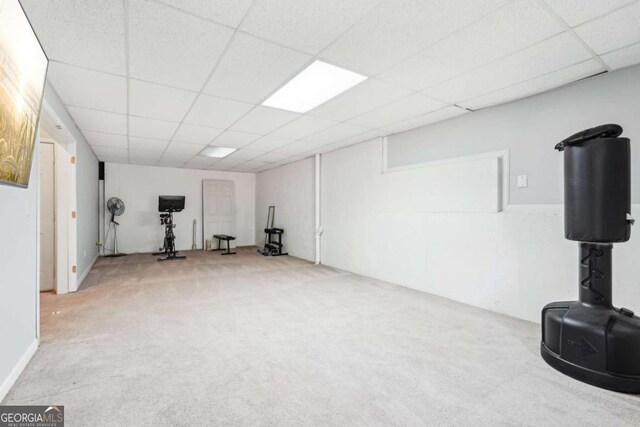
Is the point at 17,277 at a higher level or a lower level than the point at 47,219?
lower

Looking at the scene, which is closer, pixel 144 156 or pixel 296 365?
pixel 296 365

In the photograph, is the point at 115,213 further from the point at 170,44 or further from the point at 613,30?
the point at 613,30

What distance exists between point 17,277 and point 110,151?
485cm

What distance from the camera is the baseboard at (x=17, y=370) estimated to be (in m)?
1.79

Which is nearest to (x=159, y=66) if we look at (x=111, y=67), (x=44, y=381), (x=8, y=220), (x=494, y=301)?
(x=111, y=67)

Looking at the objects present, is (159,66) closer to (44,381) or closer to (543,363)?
(44,381)

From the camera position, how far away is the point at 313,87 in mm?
2957

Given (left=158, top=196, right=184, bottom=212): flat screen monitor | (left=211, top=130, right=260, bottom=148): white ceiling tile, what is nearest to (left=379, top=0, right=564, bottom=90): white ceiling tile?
(left=211, top=130, right=260, bottom=148): white ceiling tile

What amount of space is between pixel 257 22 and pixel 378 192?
347cm

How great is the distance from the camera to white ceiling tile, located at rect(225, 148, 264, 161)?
6.02 meters

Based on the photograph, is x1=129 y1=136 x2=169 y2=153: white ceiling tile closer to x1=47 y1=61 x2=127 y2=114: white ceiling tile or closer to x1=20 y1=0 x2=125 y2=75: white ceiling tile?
x1=47 y1=61 x2=127 y2=114: white ceiling tile

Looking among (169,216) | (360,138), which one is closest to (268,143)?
(360,138)

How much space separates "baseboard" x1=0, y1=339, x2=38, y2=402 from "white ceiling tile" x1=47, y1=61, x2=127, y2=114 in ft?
7.55

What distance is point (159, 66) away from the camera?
2453mm
